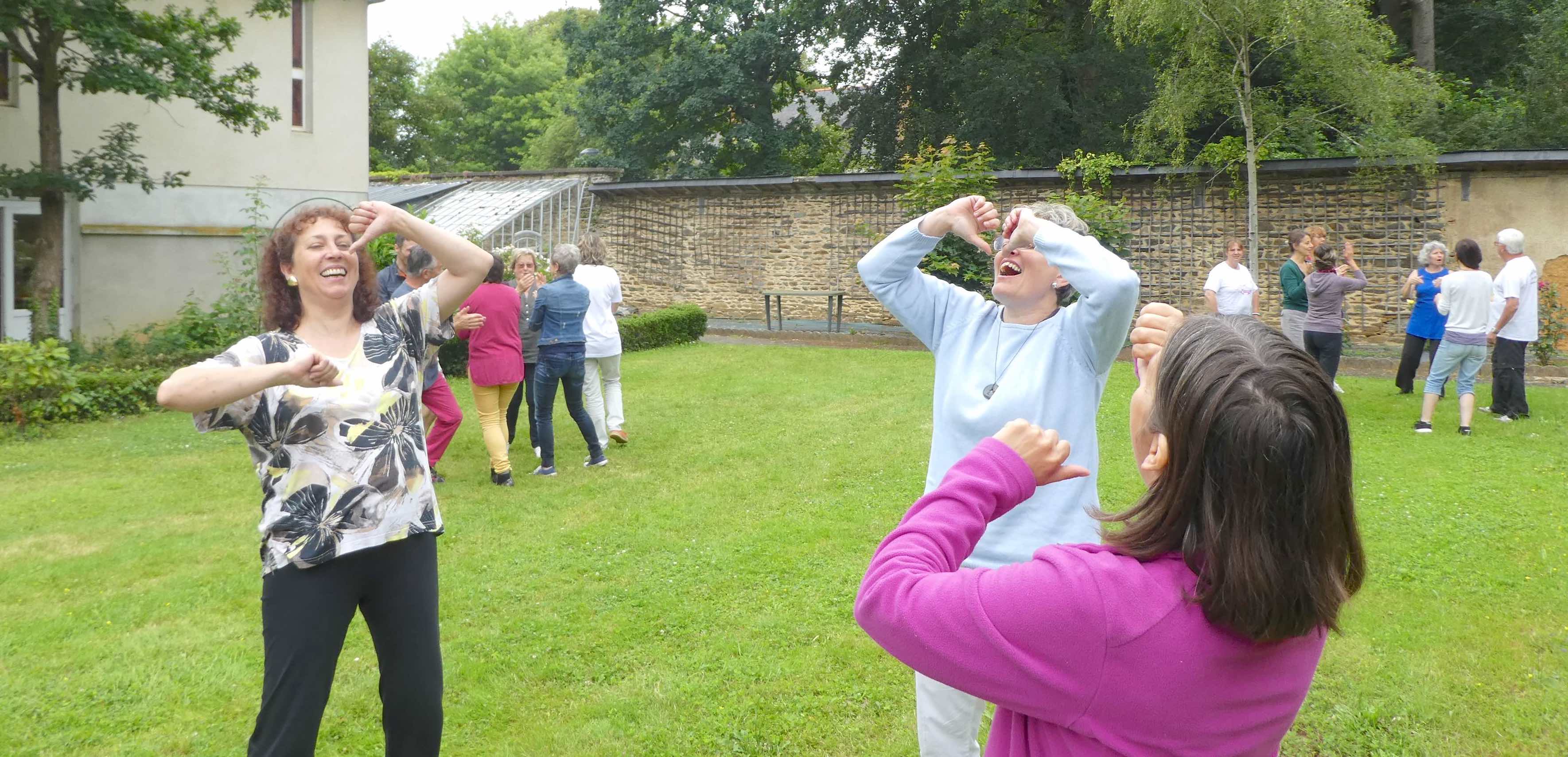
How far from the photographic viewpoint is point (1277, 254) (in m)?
19.6

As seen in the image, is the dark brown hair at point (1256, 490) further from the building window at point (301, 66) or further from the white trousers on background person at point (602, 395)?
the building window at point (301, 66)

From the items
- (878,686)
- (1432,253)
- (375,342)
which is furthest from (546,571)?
(1432,253)

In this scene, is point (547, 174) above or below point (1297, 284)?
above

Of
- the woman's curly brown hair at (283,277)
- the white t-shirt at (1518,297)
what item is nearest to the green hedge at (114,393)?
the woman's curly brown hair at (283,277)

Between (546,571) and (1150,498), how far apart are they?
17.2 ft

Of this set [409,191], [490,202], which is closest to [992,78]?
[490,202]

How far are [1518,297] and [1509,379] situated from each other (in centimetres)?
128

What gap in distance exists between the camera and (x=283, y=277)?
121 inches

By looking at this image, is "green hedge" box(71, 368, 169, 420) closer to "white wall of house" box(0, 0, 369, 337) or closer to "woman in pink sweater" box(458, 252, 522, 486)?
"white wall of house" box(0, 0, 369, 337)

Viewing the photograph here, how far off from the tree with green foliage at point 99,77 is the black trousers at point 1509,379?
48.0 ft

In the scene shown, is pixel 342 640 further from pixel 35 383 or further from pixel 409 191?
pixel 409 191

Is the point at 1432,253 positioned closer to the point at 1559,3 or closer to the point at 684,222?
the point at 1559,3

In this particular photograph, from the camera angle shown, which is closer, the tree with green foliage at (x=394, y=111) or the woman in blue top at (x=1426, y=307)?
the woman in blue top at (x=1426, y=307)

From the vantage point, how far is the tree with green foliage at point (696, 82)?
32.7m
